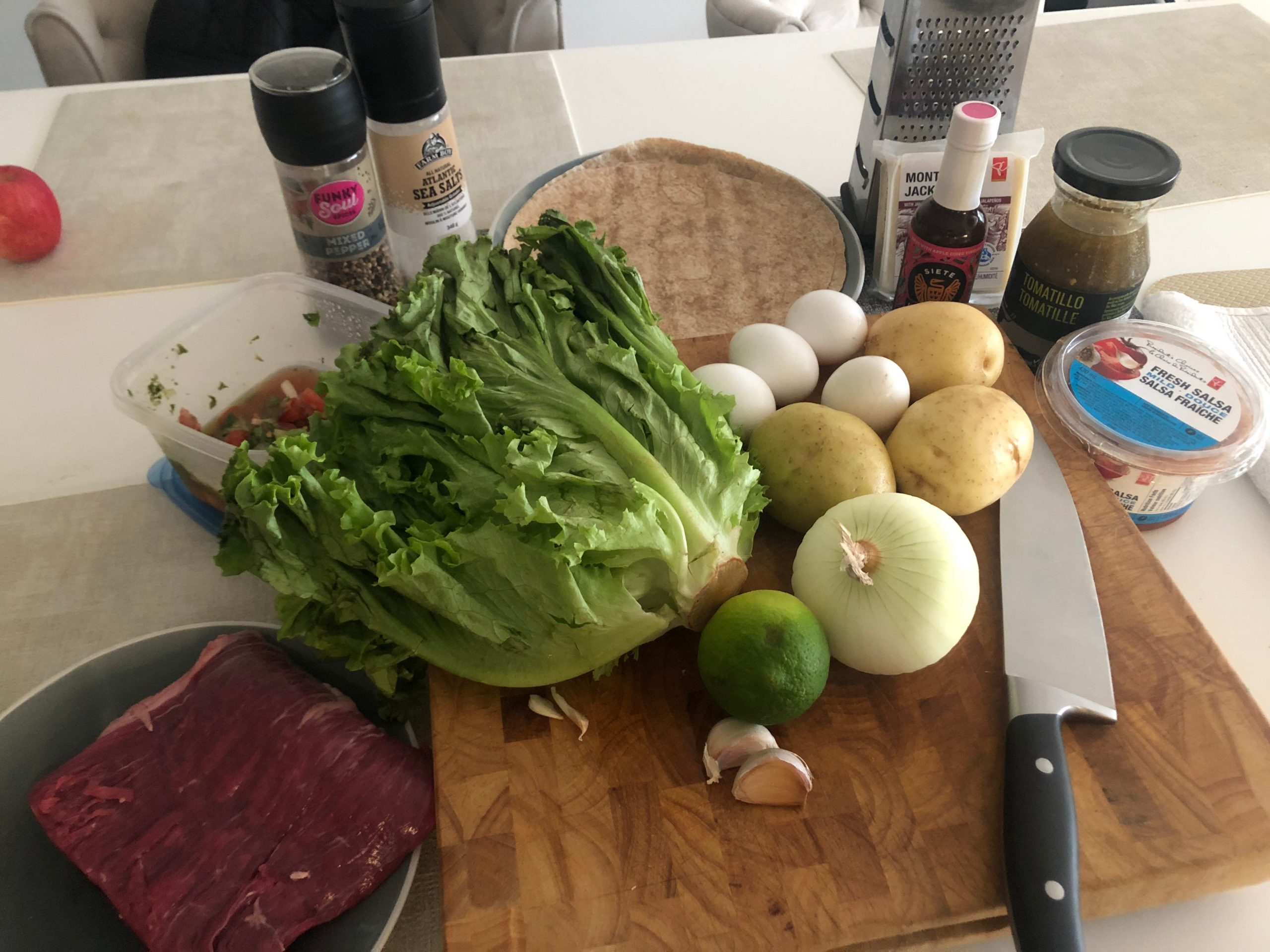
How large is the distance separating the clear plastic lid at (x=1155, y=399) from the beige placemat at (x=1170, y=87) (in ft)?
1.81

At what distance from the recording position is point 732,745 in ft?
2.41

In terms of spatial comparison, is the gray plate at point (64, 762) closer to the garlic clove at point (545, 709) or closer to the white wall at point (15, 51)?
the garlic clove at point (545, 709)

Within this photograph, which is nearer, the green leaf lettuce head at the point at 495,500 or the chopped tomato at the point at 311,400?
the green leaf lettuce head at the point at 495,500

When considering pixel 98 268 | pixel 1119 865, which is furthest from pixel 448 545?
pixel 98 268

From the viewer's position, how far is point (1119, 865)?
698mm

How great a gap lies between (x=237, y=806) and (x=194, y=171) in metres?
1.33

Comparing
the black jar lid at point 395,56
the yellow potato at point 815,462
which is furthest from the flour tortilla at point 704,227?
the yellow potato at point 815,462

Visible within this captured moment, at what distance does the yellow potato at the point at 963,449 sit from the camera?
2.84 feet

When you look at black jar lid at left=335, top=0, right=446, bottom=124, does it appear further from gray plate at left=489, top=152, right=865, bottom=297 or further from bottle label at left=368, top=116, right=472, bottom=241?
gray plate at left=489, top=152, right=865, bottom=297

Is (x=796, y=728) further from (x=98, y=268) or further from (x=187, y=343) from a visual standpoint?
(x=98, y=268)

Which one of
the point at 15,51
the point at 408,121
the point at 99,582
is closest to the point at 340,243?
the point at 408,121

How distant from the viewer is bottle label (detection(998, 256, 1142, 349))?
3.42 feet

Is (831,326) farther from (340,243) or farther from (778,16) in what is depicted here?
(778,16)

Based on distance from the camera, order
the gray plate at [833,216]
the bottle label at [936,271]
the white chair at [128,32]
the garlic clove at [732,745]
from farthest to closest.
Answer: the white chair at [128,32] < the gray plate at [833,216] < the bottle label at [936,271] < the garlic clove at [732,745]
